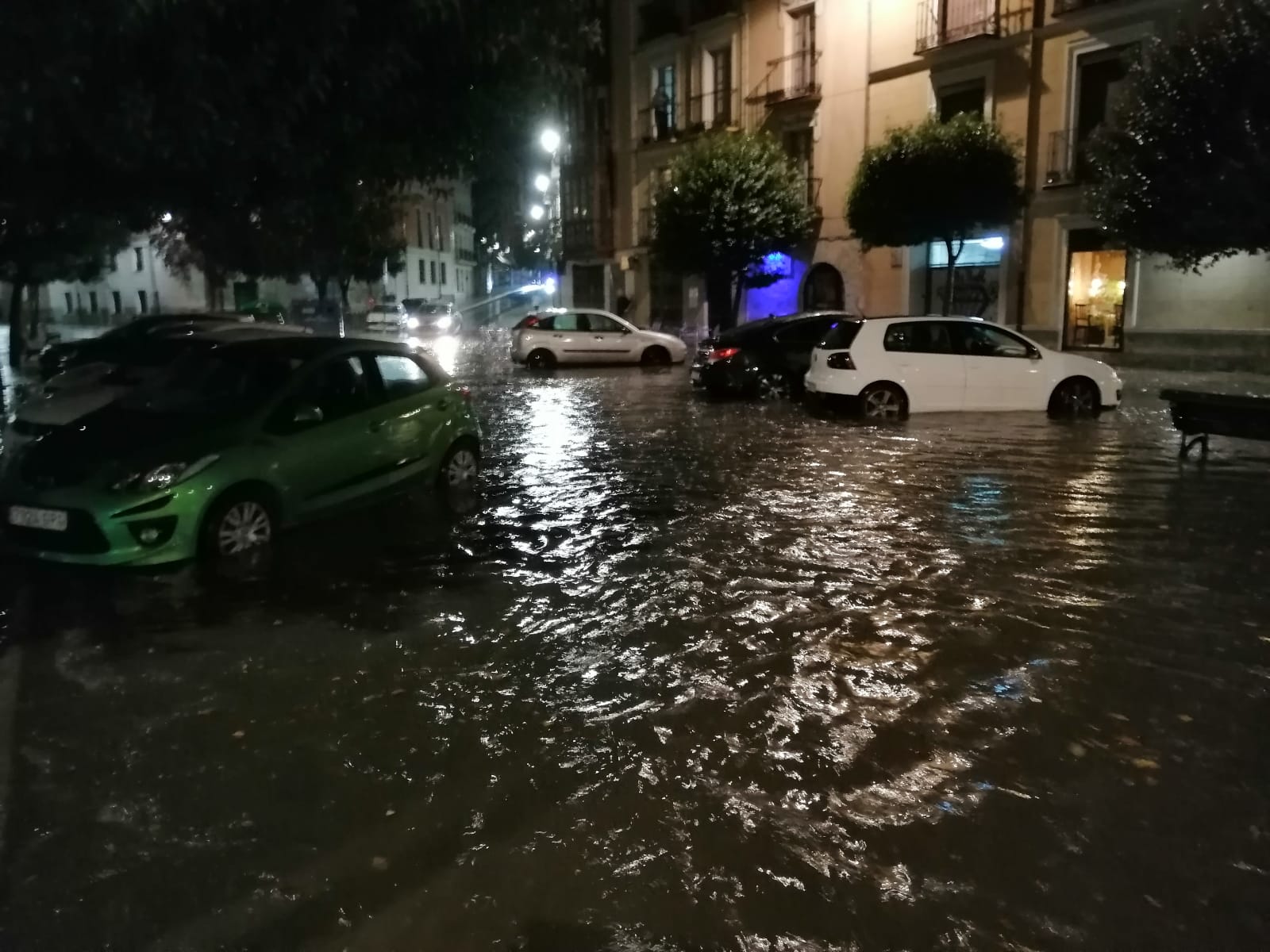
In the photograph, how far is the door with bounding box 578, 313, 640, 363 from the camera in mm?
25297

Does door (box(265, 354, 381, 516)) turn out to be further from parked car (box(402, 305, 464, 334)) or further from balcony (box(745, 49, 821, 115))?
parked car (box(402, 305, 464, 334))

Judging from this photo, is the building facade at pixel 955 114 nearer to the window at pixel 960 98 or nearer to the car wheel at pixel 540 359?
the window at pixel 960 98

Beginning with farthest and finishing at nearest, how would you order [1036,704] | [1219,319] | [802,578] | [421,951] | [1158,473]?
[1219,319], [1158,473], [802,578], [1036,704], [421,951]

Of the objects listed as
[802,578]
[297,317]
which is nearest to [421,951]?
[802,578]

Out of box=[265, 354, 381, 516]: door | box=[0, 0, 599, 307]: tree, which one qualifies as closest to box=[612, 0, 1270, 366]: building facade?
box=[0, 0, 599, 307]: tree

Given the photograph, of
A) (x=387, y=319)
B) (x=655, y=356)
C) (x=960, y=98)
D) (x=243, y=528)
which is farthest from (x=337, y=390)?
(x=387, y=319)

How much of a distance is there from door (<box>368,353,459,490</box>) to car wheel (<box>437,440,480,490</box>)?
0.19m

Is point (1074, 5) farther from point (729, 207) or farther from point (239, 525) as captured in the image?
point (239, 525)

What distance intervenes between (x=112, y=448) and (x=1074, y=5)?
23110 millimetres

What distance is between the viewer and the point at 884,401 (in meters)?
14.6

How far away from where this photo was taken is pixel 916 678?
5316mm

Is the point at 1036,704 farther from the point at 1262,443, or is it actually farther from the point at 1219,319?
the point at 1219,319

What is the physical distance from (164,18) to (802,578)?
17.7ft

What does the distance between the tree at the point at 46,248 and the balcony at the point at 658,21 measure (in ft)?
59.7
